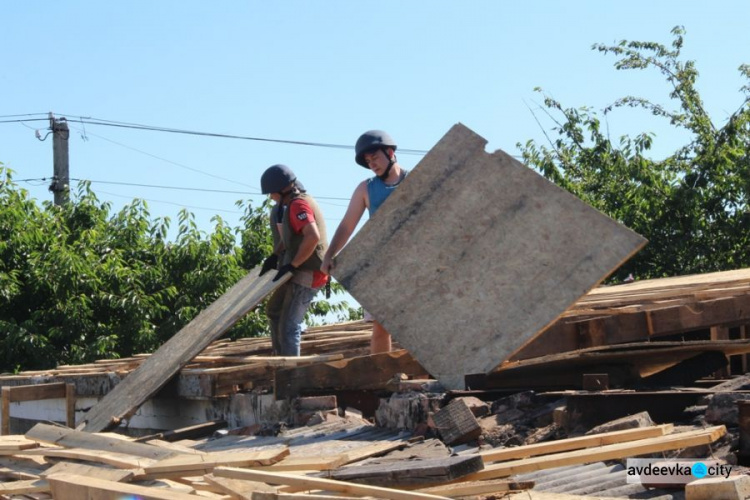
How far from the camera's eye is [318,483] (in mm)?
4098

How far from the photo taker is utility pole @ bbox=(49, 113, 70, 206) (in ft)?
71.5

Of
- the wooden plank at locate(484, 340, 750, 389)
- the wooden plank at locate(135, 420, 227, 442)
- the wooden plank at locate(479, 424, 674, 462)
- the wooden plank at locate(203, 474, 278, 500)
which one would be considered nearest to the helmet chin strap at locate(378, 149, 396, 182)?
the wooden plank at locate(484, 340, 750, 389)

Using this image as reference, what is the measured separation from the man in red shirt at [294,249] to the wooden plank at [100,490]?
2586 mm

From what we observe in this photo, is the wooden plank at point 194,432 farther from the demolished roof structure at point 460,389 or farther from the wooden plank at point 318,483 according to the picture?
the wooden plank at point 318,483

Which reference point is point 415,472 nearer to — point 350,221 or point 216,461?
point 216,461

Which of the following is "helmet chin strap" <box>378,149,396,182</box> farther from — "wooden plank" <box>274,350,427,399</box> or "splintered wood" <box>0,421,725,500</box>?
"splintered wood" <box>0,421,725,500</box>

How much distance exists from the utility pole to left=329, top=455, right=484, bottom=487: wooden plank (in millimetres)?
17780

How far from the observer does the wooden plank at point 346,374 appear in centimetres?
652

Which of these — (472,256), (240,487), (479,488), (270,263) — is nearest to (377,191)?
(472,256)

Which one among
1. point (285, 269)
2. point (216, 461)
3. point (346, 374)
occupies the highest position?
point (285, 269)

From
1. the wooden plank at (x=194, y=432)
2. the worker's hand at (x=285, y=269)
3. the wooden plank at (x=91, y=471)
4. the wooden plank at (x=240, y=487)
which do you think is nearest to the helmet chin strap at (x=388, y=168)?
the worker's hand at (x=285, y=269)

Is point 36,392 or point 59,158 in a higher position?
point 59,158

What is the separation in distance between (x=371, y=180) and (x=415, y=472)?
9.08ft

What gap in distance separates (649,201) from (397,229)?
528 inches
